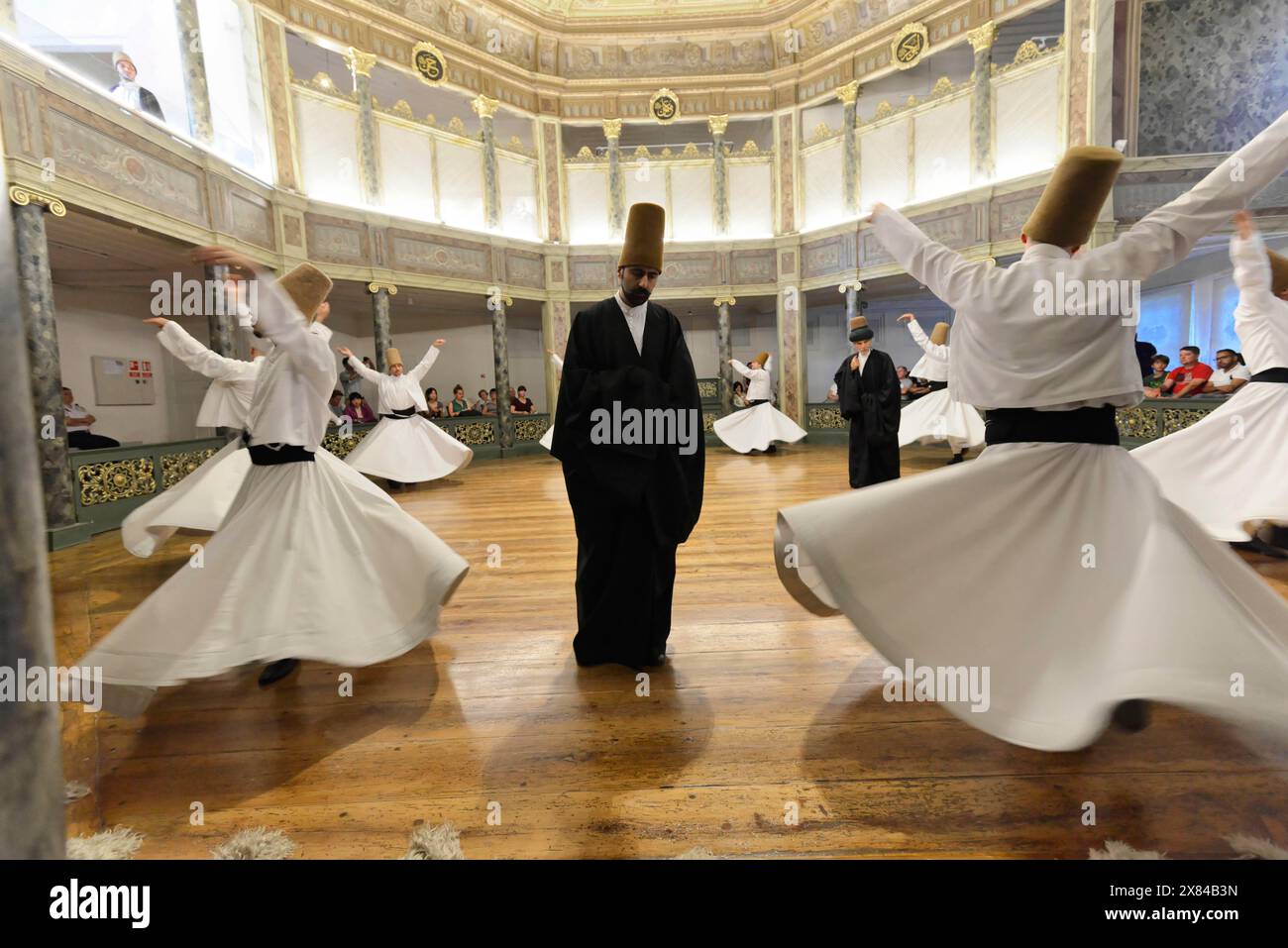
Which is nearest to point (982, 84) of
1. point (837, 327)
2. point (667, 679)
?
point (837, 327)

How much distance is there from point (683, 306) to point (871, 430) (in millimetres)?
8453

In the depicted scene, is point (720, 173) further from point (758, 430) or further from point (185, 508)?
point (185, 508)

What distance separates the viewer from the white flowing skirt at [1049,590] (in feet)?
4.39

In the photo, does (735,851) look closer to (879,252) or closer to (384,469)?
(384,469)

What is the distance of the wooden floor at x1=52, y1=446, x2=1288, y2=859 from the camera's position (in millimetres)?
1415

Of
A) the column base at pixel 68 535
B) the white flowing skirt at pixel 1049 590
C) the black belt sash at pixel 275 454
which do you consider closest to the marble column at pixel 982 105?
the white flowing skirt at pixel 1049 590

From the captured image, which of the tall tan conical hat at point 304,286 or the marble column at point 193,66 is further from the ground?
the marble column at point 193,66

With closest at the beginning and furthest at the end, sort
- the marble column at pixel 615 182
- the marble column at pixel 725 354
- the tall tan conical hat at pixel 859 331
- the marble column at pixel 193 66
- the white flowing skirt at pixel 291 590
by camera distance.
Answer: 1. the white flowing skirt at pixel 291 590
2. the tall tan conical hat at pixel 859 331
3. the marble column at pixel 193 66
4. the marble column at pixel 615 182
5. the marble column at pixel 725 354

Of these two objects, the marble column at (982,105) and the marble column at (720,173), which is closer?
the marble column at (982,105)

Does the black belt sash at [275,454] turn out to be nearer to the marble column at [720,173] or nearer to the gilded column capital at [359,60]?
the gilded column capital at [359,60]

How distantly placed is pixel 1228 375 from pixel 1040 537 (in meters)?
6.13

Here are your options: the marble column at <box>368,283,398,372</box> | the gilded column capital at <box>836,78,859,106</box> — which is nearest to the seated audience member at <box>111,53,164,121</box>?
the marble column at <box>368,283,398,372</box>

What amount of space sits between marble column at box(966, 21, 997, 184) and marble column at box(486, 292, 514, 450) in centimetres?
840

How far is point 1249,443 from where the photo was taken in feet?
11.6
